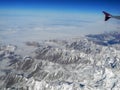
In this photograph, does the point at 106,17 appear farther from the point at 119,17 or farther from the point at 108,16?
the point at 119,17

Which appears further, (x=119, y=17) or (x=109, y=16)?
(x=109, y=16)

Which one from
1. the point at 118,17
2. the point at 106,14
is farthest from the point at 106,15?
the point at 118,17

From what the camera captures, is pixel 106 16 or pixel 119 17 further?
pixel 106 16

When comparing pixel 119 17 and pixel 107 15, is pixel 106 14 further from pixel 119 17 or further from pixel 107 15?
pixel 119 17

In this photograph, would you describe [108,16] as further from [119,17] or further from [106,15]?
[119,17]

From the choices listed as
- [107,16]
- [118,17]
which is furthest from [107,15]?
[118,17]

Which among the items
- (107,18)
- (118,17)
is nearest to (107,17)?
(107,18)

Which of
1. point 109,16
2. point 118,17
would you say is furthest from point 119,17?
point 109,16

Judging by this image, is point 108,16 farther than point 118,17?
Yes
